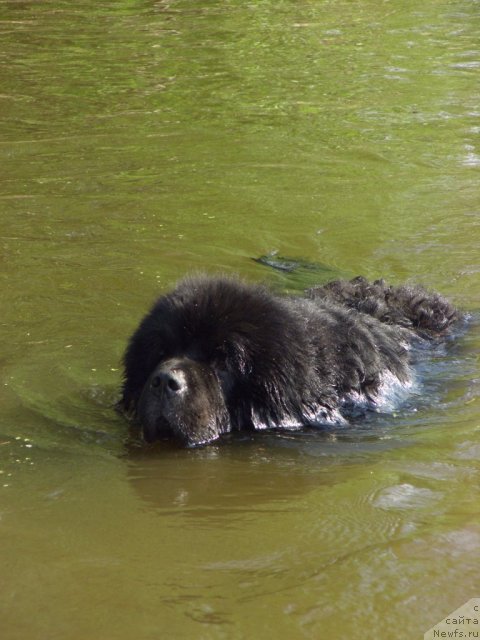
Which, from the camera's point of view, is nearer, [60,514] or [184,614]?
[184,614]

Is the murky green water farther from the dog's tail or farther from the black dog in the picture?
the dog's tail

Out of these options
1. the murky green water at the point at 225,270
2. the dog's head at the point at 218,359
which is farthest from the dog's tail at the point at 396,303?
the dog's head at the point at 218,359

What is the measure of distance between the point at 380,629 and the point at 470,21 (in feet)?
56.8

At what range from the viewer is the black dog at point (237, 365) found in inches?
210

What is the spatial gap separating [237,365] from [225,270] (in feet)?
9.71

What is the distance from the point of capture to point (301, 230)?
31.0 feet

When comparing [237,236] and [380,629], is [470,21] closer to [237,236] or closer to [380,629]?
[237,236]

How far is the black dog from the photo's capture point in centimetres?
533

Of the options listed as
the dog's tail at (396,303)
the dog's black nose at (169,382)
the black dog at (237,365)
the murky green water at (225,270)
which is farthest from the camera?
the dog's tail at (396,303)

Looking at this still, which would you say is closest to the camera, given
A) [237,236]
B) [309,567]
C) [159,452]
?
[309,567]

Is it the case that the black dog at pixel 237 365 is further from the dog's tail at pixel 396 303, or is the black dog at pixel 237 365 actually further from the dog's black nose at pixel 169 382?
the dog's tail at pixel 396 303

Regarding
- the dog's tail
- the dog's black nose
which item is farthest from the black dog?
the dog's tail

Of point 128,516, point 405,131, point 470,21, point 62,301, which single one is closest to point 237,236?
point 62,301

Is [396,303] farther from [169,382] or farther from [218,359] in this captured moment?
[169,382]
